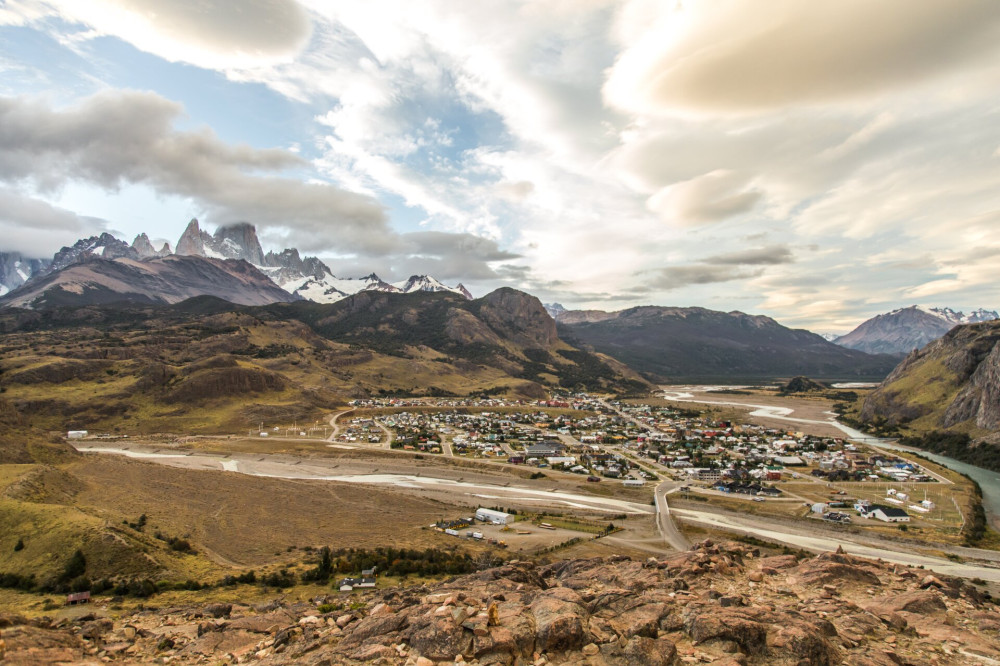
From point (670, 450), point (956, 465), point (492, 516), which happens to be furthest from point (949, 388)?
point (492, 516)

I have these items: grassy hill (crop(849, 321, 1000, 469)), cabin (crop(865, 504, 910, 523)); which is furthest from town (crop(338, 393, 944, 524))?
grassy hill (crop(849, 321, 1000, 469))

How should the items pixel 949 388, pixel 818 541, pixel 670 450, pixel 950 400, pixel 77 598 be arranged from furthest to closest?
pixel 949 388 → pixel 950 400 → pixel 670 450 → pixel 818 541 → pixel 77 598

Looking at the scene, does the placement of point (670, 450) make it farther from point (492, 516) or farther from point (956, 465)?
point (492, 516)

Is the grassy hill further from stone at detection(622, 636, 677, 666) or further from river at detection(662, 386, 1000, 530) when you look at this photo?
stone at detection(622, 636, 677, 666)

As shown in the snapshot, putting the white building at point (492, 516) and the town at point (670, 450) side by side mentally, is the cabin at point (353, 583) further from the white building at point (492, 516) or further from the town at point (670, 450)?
the town at point (670, 450)

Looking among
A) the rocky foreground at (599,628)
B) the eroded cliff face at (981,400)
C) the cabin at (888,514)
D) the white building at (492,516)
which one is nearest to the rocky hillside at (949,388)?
the eroded cliff face at (981,400)

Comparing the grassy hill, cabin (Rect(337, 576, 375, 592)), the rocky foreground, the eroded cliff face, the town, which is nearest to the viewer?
the rocky foreground
